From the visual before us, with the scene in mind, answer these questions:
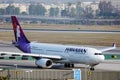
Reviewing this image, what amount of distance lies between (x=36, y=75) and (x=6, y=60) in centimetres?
3049

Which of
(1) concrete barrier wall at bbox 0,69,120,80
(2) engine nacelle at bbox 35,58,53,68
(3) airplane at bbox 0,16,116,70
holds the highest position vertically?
(1) concrete barrier wall at bbox 0,69,120,80

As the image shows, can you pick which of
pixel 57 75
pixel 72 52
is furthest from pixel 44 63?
pixel 57 75

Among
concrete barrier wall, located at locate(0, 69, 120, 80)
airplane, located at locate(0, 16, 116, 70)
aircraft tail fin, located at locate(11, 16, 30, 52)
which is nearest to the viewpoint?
concrete barrier wall, located at locate(0, 69, 120, 80)

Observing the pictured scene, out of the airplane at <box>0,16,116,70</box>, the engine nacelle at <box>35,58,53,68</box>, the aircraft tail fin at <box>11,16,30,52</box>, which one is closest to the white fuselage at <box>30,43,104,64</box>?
the airplane at <box>0,16,116,70</box>

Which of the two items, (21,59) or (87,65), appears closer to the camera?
(87,65)

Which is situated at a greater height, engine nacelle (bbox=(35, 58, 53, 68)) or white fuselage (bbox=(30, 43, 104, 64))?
white fuselage (bbox=(30, 43, 104, 64))

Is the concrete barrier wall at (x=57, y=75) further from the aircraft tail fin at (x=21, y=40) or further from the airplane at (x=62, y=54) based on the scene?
the aircraft tail fin at (x=21, y=40)

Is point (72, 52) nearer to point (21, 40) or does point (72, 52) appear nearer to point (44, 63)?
point (44, 63)

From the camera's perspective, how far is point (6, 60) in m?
78.4

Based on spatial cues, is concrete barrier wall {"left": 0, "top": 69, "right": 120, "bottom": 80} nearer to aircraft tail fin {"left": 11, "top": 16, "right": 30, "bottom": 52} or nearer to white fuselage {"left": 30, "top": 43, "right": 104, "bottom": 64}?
white fuselage {"left": 30, "top": 43, "right": 104, "bottom": 64}

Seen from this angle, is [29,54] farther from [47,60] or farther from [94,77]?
[94,77]

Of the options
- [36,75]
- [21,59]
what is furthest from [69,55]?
[36,75]

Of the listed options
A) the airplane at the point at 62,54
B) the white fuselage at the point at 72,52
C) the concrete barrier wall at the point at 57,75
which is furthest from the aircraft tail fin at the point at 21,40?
the concrete barrier wall at the point at 57,75

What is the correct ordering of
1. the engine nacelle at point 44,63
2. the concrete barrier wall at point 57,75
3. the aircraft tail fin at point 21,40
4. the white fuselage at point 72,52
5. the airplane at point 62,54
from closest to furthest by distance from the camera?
the concrete barrier wall at point 57,75 < the white fuselage at point 72,52 < the airplane at point 62,54 < the engine nacelle at point 44,63 < the aircraft tail fin at point 21,40
